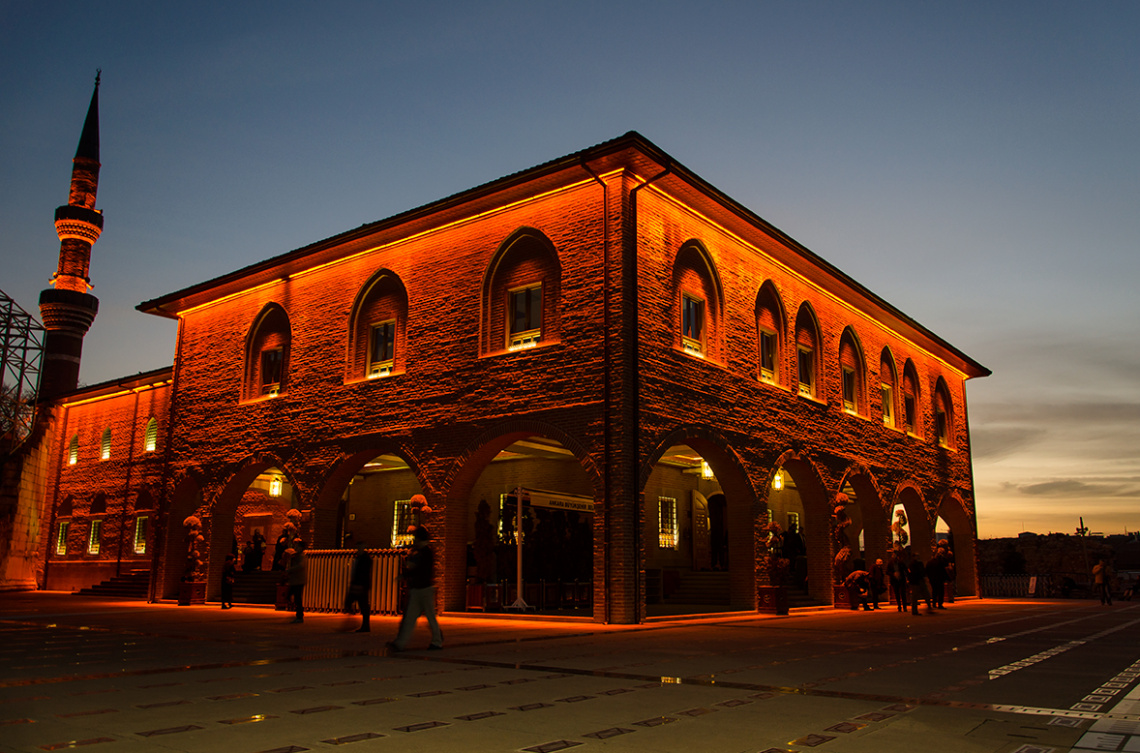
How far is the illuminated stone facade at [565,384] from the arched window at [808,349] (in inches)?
2.3

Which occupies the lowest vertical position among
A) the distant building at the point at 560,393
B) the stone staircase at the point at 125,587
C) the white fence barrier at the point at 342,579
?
the stone staircase at the point at 125,587

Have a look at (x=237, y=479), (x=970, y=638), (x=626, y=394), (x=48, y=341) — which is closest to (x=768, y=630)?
(x=970, y=638)

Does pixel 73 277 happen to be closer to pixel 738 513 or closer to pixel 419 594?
pixel 738 513

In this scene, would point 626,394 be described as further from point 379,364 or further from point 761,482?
point 379,364

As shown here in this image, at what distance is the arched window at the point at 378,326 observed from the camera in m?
19.4

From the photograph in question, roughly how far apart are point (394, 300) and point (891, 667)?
13.9m

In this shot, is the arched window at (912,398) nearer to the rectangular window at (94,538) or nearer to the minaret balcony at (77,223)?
the rectangular window at (94,538)

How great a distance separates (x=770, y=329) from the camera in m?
20.6

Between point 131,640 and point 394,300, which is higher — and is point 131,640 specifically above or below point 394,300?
below

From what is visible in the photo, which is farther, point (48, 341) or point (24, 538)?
point (48, 341)

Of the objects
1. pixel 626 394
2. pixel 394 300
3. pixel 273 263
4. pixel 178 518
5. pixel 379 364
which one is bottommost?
pixel 178 518

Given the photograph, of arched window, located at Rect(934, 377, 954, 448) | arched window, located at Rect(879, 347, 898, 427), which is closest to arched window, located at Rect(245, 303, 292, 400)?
arched window, located at Rect(879, 347, 898, 427)

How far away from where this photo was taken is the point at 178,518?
2306 cm

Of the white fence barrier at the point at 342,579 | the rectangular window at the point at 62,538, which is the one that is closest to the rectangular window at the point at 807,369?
the white fence barrier at the point at 342,579
